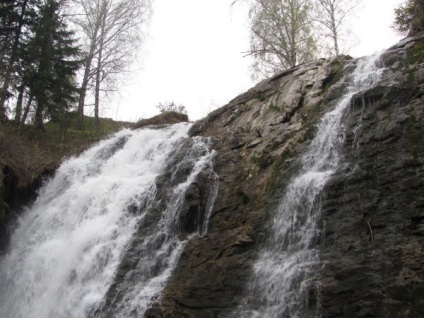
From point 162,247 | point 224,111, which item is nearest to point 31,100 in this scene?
point 224,111

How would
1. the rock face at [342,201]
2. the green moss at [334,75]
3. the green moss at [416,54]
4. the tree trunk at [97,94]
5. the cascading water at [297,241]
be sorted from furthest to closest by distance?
the tree trunk at [97,94] → the green moss at [334,75] → the green moss at [416,54] → the cascading water at [297,241] → the rock face at [342,201]

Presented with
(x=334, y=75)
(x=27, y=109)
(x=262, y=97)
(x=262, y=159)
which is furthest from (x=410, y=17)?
(x=27, y=109)

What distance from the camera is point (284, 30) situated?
826 inches

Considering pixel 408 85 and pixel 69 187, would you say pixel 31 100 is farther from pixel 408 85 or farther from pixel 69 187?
pixel 408 85

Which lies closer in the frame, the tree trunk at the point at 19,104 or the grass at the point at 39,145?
the grass at the point at 39,145

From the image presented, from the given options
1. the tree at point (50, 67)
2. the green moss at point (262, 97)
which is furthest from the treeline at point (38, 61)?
the green moss at point (262, 97)

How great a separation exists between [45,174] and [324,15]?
15522 mm

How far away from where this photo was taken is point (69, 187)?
43.8ft

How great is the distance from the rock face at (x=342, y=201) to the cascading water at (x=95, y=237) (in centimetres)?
69

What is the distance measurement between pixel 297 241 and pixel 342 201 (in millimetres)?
964

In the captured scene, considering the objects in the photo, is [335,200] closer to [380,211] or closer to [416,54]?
[380,211]

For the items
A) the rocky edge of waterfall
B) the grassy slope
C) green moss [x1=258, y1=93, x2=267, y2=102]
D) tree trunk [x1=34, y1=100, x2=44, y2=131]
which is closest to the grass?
the grassy slope

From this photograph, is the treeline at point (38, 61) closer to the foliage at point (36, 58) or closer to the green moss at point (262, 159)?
the foliage at point (36, 58)

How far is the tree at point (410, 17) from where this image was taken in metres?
10.6
